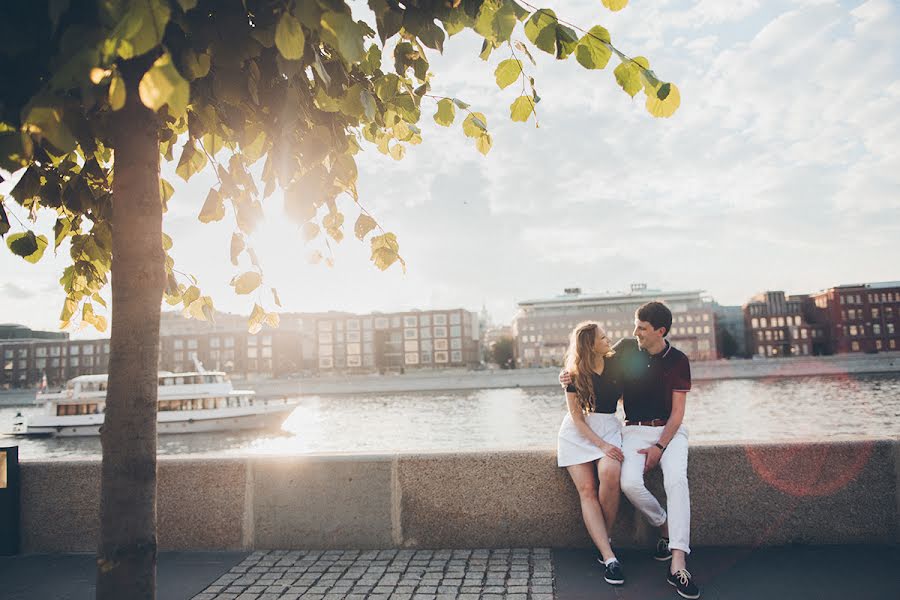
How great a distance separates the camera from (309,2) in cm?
175

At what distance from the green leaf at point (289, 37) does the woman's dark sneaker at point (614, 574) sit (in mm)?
3699

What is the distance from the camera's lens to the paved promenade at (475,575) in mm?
3918

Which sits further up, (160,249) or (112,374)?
(160,249)

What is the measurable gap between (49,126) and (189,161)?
1.88 meters

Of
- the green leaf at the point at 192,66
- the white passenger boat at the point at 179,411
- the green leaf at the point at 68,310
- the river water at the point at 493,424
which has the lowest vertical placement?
the river water at the point at 493,424

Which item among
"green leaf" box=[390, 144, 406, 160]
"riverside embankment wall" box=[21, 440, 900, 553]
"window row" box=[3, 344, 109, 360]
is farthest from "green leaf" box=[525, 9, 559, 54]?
"window row" box=[3, 344, 109, 360]

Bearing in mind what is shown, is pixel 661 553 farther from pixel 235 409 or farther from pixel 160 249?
pixel 235 409

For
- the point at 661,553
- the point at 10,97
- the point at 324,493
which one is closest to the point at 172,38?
the point at 10,97

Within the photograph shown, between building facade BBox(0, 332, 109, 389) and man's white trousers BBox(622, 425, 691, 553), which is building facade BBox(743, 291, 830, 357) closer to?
building facade BBox(0, 332, 109, 389)

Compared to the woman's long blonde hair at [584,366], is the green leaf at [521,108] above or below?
above

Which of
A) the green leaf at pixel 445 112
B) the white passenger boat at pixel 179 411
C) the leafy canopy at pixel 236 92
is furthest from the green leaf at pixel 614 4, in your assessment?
the white passenger boat at pixel 179 411

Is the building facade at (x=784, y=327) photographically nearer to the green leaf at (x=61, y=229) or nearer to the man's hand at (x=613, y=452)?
the man's hand at (x=613, y=452)

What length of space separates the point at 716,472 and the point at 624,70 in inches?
→ 143

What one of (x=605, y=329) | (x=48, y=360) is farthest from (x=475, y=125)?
(x=48, y=360)
